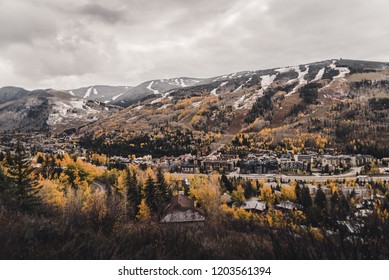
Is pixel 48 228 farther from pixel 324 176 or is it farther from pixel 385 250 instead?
pixel 324 176

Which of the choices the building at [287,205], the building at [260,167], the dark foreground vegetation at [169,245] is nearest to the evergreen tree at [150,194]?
the building at [287,205]

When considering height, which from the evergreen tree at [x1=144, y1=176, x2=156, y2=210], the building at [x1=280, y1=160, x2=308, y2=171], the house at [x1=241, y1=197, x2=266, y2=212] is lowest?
the building at [x1=280, y1=160, x2=308, y2=171]

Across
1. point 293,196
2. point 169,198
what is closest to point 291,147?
point 293,196

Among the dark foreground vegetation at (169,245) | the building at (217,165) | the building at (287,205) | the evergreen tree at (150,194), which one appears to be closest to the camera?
the dark foreground vegetation at (169,245)

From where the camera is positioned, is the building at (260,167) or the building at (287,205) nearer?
the building at (287,205)

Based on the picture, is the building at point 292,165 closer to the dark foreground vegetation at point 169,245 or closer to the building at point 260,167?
the building at point 260,167

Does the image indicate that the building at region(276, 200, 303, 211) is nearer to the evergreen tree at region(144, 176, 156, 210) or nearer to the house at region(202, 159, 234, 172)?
the evergreen tree at region(144, 176, 156, 210)

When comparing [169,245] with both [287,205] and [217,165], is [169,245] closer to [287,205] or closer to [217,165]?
[287,205]

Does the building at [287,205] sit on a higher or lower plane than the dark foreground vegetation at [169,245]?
lower

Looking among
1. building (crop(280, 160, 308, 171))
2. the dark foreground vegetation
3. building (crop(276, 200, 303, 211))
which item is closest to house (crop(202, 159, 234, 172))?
building (crop(280, 160, 308, 171))

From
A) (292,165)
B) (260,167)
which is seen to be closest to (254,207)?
(260,167)

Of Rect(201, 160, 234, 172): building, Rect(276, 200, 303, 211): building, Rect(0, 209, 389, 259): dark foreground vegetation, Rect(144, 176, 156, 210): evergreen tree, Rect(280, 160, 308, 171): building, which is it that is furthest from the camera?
Rect(201, 160, 234, 172): building
